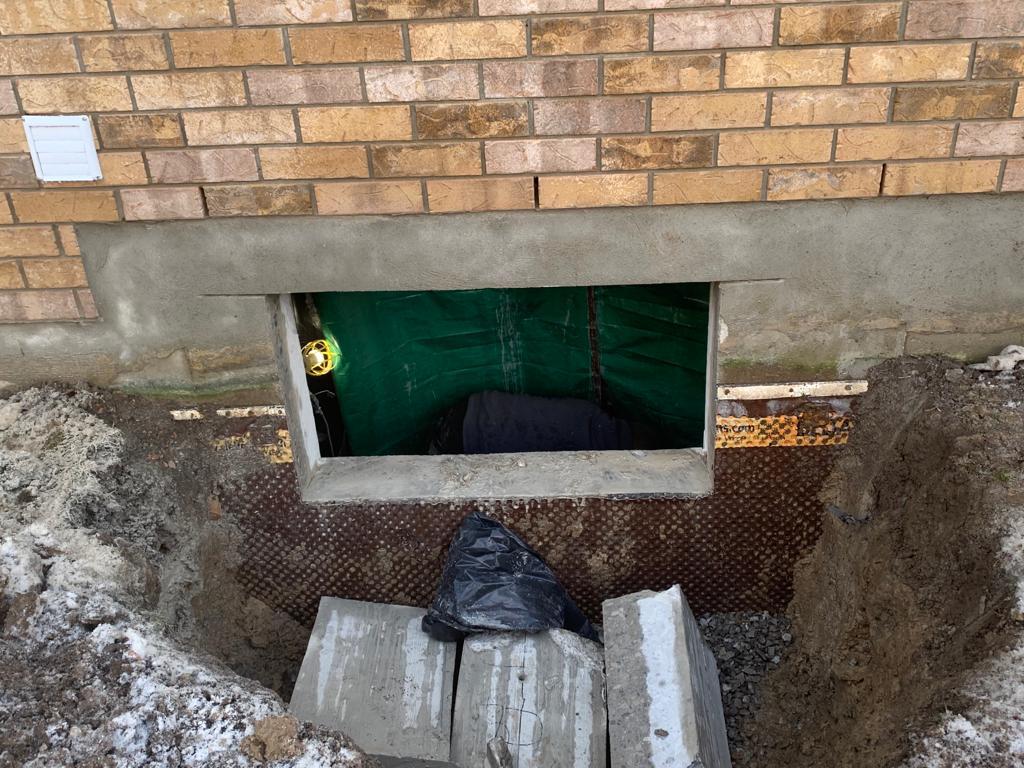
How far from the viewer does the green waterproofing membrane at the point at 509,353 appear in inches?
135

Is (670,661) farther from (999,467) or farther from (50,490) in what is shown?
(50,490)

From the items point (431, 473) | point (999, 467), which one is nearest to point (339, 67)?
point (431, 473)

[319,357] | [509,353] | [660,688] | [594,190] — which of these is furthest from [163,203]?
[660,688]

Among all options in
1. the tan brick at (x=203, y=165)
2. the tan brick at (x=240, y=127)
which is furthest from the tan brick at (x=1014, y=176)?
the tan brick at (x=203, y=165)

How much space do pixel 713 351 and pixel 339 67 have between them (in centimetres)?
168

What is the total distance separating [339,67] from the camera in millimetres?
2416

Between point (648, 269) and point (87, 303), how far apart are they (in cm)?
204

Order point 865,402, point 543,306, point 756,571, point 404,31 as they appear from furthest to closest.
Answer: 1. point 543,306
2. point 756,571
3. point 865,402
4. point 404,31

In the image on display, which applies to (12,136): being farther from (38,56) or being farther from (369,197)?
(369,197)

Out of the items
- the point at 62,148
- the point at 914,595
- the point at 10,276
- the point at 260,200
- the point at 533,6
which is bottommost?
the point at 914,595

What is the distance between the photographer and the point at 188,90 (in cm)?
246

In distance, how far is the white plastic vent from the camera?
2.50m

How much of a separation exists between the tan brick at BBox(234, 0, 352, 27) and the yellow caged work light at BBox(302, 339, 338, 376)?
1422 mm

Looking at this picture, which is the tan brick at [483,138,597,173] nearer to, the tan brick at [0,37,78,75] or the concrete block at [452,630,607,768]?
the tan brick at [0,37,78,75]
